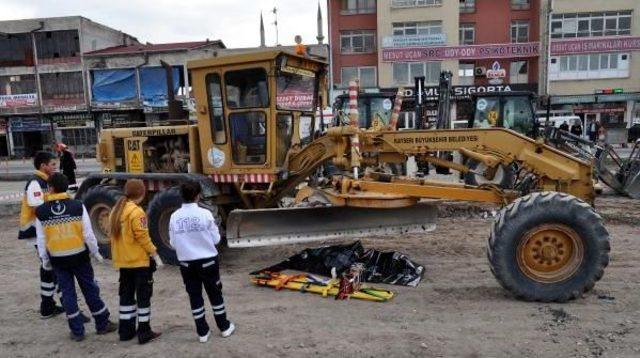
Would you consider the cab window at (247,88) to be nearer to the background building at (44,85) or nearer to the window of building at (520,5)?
the window of building at (520,5)

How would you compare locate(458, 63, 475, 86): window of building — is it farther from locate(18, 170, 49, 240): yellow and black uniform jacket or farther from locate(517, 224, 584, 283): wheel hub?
locate(18, 170, 49, 240): yellow and black uniform jacket

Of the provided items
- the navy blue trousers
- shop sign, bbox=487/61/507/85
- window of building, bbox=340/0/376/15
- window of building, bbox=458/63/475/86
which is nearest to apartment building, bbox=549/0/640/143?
shop sign, bbox=487/61/507/85

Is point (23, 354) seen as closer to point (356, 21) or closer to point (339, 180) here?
point (339, 180)

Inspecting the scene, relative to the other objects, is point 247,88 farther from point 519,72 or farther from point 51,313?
point 519,72

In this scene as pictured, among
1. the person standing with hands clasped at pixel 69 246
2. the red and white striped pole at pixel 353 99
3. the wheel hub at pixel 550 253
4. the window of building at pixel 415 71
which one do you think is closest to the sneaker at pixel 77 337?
the person standing with hands clasped at pixel 69 246

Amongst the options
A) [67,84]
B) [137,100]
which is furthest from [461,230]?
[67,84]

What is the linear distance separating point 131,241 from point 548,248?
13.3 feet

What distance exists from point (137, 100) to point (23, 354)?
1373 inches

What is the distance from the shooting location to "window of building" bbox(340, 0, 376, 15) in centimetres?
3653

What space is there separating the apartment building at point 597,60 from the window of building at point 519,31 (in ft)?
5.52

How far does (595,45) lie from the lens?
34250 millimetres

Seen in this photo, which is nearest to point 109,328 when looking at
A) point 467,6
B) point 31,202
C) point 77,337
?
point 77,337

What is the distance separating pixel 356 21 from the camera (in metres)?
36.6

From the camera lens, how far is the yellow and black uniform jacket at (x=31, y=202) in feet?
17.3
